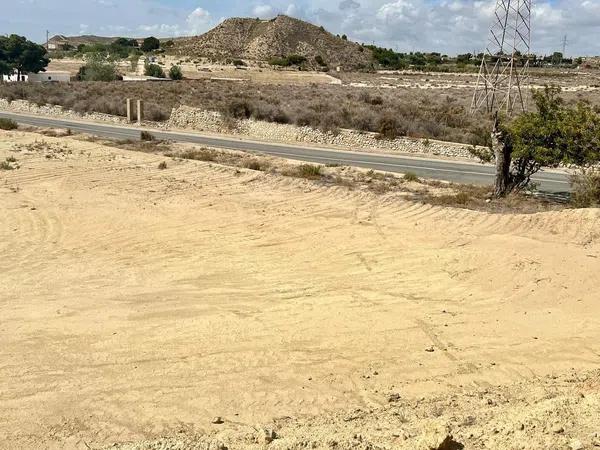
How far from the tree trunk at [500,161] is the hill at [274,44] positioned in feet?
360

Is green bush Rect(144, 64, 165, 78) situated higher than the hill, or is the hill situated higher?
the hill

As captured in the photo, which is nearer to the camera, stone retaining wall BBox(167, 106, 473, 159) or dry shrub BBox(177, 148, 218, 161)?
dry shrub BBox(177, 148, 218, 161)

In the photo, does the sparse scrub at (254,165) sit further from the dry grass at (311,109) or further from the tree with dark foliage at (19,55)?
the tree with dark foliage at (19,55)

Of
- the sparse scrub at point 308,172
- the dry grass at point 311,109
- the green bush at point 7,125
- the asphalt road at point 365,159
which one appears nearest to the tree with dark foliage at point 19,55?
the dry grass at point 311,109

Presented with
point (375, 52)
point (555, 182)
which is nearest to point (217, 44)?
point (375, 52)

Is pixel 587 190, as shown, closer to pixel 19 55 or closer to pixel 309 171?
pixel 309 171

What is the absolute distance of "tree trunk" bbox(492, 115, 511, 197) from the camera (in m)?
16.8

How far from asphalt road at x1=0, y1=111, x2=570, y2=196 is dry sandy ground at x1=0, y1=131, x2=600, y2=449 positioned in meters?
6.73

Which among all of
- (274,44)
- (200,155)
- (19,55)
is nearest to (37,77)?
(19,55)

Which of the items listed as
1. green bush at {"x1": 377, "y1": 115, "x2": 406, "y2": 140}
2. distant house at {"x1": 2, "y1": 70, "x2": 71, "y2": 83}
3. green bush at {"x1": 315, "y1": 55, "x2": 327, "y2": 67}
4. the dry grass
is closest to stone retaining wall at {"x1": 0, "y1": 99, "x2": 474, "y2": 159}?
green bush at {"x1": 377, "y1": 115, "x2": 406, "y2": 140}

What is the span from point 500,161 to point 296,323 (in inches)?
402

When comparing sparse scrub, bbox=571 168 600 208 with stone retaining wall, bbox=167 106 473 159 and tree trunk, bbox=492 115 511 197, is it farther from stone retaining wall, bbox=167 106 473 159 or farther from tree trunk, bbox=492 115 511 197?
stone retaining wall, bbox=167 106 473 159

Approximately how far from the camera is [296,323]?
901 centimetres

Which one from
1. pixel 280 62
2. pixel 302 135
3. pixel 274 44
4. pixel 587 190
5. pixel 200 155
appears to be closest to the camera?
pixel 587 190
